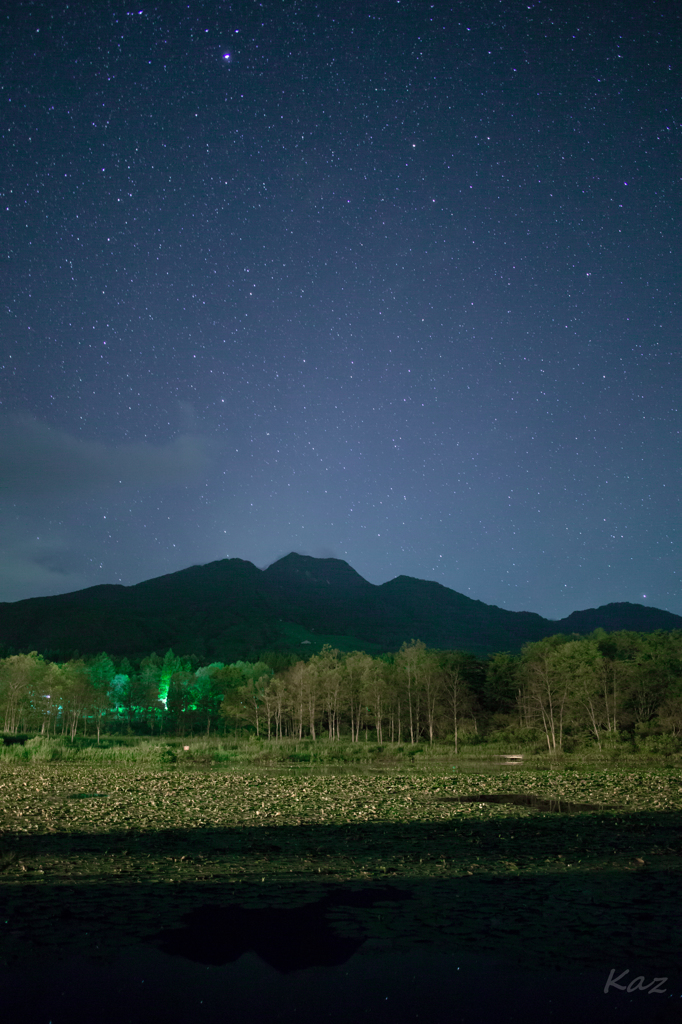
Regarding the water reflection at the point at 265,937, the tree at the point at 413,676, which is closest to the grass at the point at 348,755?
the tree at the point at 413,676

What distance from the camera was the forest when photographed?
70.2m

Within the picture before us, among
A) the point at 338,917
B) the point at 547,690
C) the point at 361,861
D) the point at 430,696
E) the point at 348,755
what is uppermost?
the point at 338,917

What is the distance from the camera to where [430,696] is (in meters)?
83.6

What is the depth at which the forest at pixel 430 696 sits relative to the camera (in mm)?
70250

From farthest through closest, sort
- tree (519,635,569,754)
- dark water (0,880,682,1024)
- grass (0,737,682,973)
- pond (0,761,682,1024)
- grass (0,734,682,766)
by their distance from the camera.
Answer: tree (519,635,569,754) < grass (0,734,682,766) < grass (0,737,682,973) < pond (0,761,682,1024) < dark water (0,880,682,1024)

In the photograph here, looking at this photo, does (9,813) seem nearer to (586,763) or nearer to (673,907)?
(673,907)

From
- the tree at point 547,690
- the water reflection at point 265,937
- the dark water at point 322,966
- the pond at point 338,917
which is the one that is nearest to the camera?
the dark water at point 322,966

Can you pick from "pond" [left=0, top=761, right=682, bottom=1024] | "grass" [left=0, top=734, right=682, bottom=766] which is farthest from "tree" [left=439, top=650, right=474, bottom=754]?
"pond" [left=0, top=761, right=682, bottom=1024]

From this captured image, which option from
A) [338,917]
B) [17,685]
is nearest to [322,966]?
[338,917]

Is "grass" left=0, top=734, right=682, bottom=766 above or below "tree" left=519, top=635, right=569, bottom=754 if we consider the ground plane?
below

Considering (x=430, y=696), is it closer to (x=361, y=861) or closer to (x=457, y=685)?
(x=457, y=685)

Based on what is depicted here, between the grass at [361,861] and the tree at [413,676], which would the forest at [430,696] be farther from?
the grass at [361,861]

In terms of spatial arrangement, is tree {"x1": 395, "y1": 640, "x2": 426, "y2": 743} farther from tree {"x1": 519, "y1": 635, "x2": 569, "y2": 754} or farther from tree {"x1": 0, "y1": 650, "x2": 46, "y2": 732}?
tree {"x1": 0, "y1": 650, "x2": 46, "y2": 732}

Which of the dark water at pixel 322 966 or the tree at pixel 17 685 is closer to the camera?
the dark water at pixel 322 966
